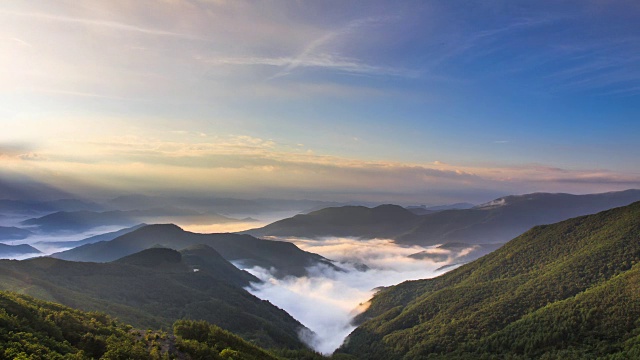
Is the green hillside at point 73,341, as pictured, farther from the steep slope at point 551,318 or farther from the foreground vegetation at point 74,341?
the steep slope at point 551,318

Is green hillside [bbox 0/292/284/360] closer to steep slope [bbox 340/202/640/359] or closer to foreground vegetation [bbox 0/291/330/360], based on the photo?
foreground vegetation [bbox 0/291/330/360]

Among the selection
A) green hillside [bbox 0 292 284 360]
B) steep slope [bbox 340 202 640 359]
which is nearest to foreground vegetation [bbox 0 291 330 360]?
green hillside [bbox 0 292 284 360]

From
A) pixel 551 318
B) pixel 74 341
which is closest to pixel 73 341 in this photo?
pixel 74 341

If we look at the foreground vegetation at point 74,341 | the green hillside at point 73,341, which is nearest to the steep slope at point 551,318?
the green hillside at point 73,341

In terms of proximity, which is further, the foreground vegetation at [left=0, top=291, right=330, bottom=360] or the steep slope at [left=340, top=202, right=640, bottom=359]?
the steep slope at [left=340, top=202, right=640, bottom=359]

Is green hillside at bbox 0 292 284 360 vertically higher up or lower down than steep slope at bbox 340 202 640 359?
higher up

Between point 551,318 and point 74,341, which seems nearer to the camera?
point 74,341

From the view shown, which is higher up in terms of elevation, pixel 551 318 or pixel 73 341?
pixel 73 341

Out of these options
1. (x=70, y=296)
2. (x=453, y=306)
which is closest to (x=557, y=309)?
(x=453, y=306)

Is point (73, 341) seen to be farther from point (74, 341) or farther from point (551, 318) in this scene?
point (551, 318)

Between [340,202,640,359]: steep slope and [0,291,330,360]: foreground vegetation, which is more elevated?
[0,291,330,360]: foreground vegetation

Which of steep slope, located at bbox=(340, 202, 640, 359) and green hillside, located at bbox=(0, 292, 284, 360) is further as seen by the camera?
steep slope, located at bbox=(340, 202, 640, 359)
